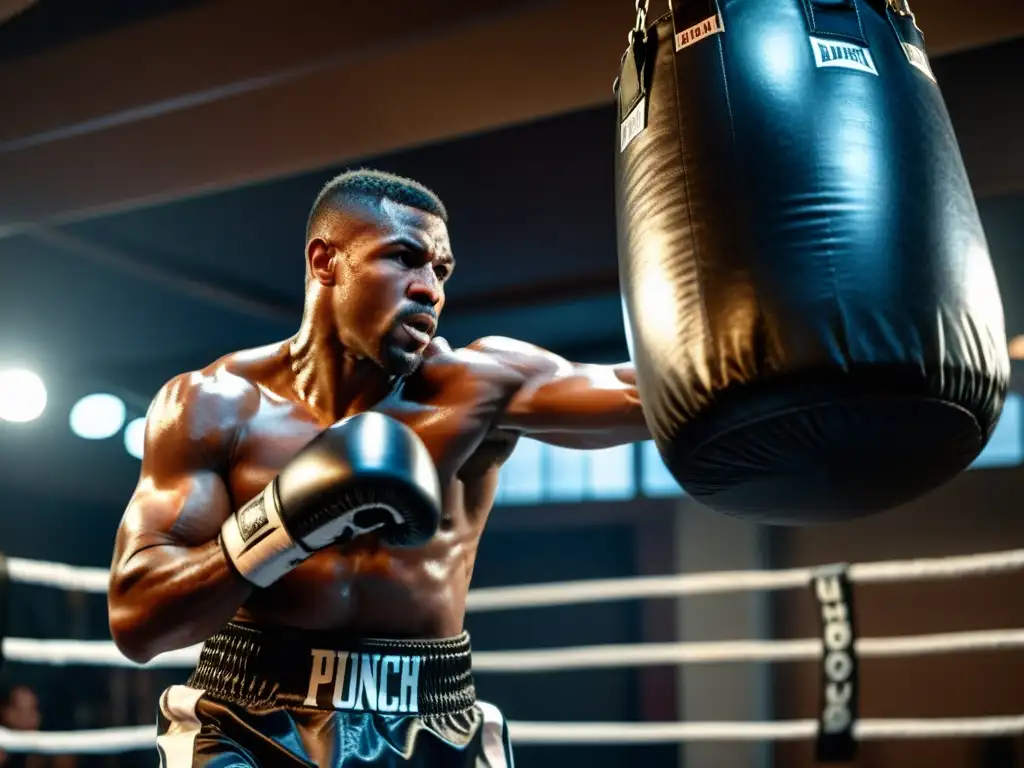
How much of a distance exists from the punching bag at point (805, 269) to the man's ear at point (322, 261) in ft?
1.77

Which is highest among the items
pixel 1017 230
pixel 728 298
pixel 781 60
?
pixel 1017 230

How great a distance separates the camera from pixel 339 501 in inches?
48.3

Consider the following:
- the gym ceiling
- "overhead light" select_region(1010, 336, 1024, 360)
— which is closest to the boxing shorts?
the gym ceiling

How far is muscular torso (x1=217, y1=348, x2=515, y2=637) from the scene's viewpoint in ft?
4.75

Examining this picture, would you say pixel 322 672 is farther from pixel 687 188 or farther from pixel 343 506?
pixel 687 188

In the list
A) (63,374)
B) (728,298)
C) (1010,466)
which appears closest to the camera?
(728,298)

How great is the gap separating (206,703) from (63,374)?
5.02 m

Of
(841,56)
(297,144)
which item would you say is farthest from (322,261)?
(297,144)

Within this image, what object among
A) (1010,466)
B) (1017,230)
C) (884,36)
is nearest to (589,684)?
(1010,466)

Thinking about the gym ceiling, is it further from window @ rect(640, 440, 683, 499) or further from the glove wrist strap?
the glove wrist strap

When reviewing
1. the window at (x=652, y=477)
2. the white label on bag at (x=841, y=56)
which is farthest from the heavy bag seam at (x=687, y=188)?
the window at (x=652, y=477)

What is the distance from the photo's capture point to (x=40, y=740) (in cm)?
227

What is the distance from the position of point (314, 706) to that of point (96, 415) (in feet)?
16.1

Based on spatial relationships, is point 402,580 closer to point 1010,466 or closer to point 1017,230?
point 1017,230
